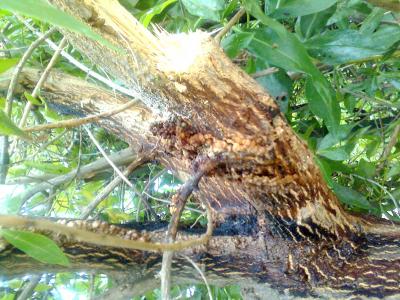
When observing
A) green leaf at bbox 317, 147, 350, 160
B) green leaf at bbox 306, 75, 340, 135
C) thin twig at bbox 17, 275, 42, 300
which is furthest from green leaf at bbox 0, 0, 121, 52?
thin twig at bbox 17, 275, 42, 300

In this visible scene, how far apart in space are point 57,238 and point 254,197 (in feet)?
0.88

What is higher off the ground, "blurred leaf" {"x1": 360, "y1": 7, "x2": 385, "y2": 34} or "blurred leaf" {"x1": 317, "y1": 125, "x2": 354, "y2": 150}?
"blurred leaf" {"x1": 360, "y1": 7, "x2": 385, "y2": 34}

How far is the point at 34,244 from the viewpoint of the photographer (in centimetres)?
45

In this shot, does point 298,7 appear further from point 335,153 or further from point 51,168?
point 51,168

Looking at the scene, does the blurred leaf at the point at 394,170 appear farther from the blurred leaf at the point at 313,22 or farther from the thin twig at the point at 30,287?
the thin twig at the point at 30,287

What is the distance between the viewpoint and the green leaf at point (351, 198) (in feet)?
2.84

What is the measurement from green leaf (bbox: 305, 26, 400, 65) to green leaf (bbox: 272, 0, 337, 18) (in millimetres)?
94

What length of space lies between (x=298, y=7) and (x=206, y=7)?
12 cm

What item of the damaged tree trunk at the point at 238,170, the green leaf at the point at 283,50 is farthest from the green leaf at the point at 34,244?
the green leaf at the point at 283,50

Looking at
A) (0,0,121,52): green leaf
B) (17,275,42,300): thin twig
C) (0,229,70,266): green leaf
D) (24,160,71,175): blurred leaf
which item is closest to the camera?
(0,0,121,52): green leaf

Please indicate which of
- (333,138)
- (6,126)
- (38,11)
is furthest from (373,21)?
(38,11)

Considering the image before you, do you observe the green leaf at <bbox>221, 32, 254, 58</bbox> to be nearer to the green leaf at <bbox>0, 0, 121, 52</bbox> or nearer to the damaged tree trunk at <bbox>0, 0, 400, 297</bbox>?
the damaged tree trunk at <bbox>0, 0, 400, 297</bbox>

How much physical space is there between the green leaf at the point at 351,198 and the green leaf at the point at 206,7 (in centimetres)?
37

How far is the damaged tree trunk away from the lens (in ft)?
1.84
